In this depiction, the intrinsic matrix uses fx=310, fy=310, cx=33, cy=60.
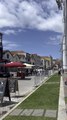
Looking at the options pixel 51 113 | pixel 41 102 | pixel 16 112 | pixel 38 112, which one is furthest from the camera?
pixel 41 102

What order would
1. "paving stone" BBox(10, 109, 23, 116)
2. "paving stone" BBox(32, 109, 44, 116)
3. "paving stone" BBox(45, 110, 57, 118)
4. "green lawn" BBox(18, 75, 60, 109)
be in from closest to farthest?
"paving stone" BBox(45, 110, 57, 118)
"paving stone" BBox(32, 109, 44, 116)
"paving stone" BBox(10, 109, 23, 116)
"green lawn" BBox(18, 75, 60, 109)

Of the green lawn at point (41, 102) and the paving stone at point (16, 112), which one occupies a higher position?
the green lawn at point (41, 102)

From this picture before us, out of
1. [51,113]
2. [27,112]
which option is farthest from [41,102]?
[51,113]

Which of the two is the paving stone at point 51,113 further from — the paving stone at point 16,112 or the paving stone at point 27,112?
the paving stone at point 16,112

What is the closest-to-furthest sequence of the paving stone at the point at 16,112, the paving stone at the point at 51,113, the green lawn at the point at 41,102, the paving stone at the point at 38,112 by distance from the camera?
the paving stone at the point at 51,113 < the paving stone at the point at 38,112 < the paving stone at the point at 16,112 < the green lawn at the point at 41,102

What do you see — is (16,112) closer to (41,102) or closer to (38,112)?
(38,112)

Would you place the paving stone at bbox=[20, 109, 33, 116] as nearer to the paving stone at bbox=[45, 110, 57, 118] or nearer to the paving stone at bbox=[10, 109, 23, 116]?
the paving stone at bbox=[10, 109, 23, 116]

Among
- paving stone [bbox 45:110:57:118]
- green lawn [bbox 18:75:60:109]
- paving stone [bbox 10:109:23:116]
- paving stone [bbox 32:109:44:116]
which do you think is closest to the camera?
paving stone [bbox 45:110:57:118]

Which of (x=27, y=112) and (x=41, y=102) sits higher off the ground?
(x=41, y=102)

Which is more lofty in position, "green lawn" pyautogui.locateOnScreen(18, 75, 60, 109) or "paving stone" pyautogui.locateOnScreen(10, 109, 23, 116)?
"green lawn" pyautogui.locateOnScreen(18, 75, 60, 109)

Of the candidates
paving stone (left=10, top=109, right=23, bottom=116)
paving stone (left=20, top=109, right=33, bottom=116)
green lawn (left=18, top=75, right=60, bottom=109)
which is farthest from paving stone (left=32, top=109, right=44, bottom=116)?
green lawn (left=18, top=75, right=60, bottom=109)

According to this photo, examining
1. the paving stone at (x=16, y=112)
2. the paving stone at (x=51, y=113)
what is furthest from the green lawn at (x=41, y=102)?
the paving stone at (x=51, y=113)

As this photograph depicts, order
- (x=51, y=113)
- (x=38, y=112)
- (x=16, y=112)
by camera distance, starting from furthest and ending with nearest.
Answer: (x=16, y=112), (x=38, y=112), (x=51, y=113)

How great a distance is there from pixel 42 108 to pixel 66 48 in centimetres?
565
